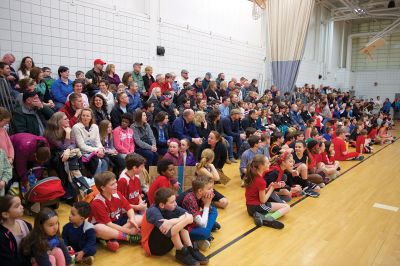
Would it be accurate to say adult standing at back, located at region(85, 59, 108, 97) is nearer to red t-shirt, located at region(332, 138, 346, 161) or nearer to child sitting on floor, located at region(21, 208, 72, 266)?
child sitting on floor, located at region(21, 208, 72, 266)

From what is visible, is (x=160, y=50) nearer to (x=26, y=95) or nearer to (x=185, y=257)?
(x=26, y=95)

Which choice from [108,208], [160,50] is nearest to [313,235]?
[108,208]

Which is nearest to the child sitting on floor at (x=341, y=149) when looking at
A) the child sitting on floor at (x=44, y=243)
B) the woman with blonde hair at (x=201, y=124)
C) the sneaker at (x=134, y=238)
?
the woman with blonde hair at (x=201, y=124)

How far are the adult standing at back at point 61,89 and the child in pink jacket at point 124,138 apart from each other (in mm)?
1031

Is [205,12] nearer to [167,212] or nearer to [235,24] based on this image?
[235,24]

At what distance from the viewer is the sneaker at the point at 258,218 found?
3344 millimetres

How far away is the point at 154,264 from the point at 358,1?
1588 centimetres

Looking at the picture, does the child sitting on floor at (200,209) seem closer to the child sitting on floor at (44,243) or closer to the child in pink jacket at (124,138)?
the child sitting on floor at (44,243)

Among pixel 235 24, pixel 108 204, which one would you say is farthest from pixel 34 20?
pixel 235 24

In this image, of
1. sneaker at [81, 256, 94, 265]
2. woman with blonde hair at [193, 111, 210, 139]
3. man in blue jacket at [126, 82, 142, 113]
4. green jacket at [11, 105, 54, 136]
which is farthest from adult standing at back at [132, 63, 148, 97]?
sneaker at [81, 256, 94, 265]

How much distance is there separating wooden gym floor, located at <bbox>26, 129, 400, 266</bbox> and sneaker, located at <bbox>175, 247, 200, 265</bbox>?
0.10 m

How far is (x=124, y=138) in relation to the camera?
4.35 metres

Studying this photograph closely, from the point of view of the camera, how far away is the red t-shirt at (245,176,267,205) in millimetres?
3418

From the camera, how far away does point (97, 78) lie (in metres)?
5.57
